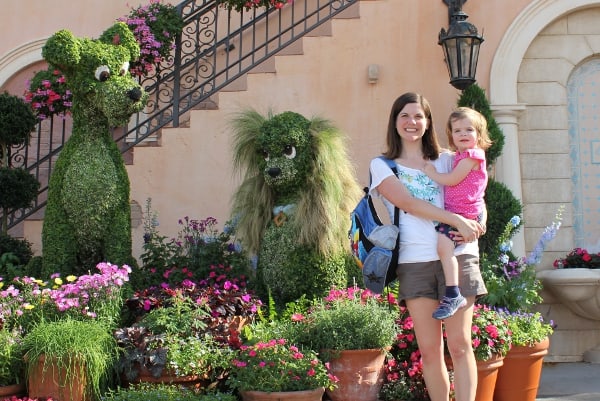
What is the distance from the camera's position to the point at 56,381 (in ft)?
13.1

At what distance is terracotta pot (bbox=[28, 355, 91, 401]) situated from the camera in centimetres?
400

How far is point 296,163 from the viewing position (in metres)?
5.06

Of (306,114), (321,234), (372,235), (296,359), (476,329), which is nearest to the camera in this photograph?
(372,235)

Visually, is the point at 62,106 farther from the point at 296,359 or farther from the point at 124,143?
the point at 296,359

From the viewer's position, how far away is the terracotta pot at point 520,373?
4.82m

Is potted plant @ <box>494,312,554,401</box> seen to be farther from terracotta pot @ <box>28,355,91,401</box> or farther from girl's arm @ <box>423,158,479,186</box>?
terracotta pot @ <box>28,355,91,401</box>

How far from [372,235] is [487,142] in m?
0.83

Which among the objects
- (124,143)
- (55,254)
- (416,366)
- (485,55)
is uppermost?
(485,55)

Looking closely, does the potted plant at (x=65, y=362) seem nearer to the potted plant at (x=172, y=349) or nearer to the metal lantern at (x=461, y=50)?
the potted plant at (x=172, y=349)

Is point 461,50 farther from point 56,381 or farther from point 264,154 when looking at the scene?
point 56,381

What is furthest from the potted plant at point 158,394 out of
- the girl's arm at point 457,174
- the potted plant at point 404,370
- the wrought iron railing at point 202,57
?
the wrought iron railing at point 202,57

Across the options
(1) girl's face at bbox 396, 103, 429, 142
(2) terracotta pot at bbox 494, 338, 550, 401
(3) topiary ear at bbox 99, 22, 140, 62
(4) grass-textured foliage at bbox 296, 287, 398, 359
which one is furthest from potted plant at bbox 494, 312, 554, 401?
(3) topiary ear at bbox 99, 22, 140, 62

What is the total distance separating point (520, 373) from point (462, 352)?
1585 millimetres

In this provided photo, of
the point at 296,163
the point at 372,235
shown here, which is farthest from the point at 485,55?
the point at 372,235
